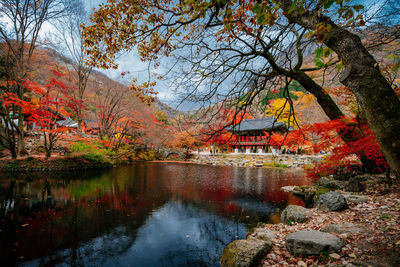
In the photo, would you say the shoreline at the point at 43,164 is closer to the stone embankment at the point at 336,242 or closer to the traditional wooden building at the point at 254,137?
the stone embankment at the point at 336,242

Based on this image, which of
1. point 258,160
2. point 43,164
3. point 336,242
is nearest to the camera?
point 336,242

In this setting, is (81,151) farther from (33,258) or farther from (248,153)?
(248,153)

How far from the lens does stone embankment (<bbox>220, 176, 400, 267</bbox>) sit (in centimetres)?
225

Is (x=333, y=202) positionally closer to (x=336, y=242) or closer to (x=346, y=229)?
(x=346, y=229)

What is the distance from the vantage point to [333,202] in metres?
4.52

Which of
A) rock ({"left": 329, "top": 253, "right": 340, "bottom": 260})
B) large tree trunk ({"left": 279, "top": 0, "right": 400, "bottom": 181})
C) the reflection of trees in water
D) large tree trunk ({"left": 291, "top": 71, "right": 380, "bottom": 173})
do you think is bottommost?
the reflection of trees in water

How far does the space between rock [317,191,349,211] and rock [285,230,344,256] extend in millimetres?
2124

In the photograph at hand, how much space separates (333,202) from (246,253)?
10.4 ft

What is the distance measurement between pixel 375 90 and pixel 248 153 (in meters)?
21.3

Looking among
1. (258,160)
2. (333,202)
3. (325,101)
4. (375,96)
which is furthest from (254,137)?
(375,96)

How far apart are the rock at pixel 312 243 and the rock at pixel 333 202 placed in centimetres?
212

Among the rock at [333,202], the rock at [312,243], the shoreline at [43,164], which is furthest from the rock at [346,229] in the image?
the shoreline at [43,164]

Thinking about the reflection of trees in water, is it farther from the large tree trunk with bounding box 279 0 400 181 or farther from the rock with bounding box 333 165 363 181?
the rock with bounding box 333 165 363 181

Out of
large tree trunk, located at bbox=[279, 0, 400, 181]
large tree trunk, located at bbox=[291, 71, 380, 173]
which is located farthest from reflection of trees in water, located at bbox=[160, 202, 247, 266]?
large tree trunk, located at bbox=[291, 71, 380, 173]
